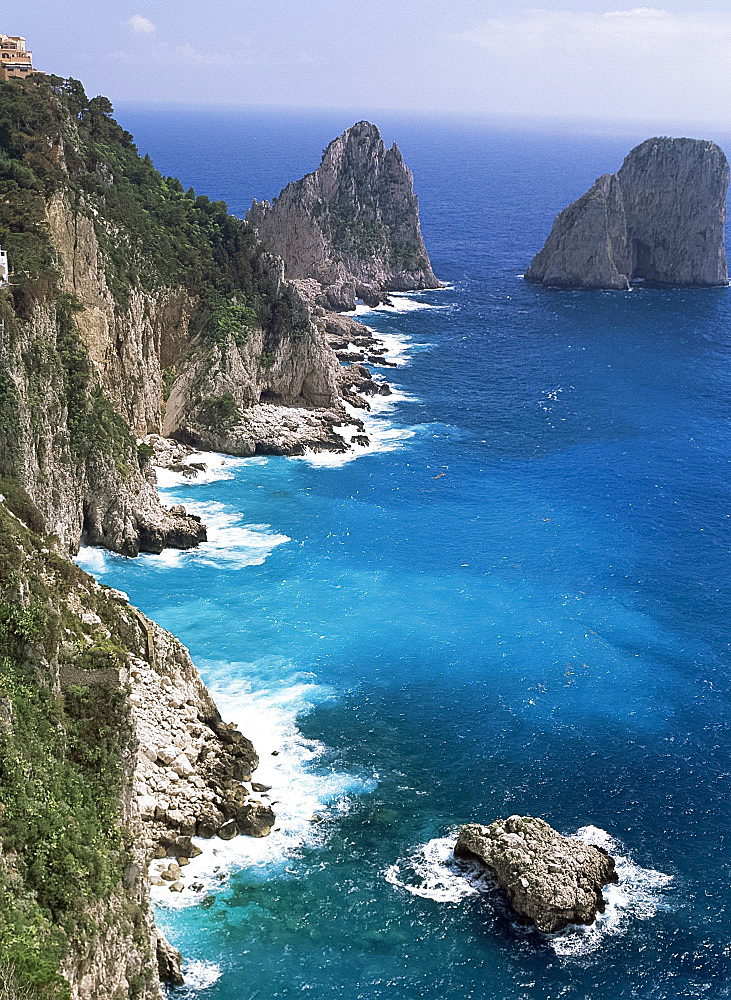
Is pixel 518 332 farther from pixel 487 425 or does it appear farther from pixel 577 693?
pixel 577 693

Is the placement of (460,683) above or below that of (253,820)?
above

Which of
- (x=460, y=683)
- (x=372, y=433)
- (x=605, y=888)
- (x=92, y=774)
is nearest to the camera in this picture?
(x=92, y=774)

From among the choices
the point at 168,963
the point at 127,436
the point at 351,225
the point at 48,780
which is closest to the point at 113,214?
the point at 127,436

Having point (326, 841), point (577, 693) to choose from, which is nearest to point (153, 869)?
point (326, 841)

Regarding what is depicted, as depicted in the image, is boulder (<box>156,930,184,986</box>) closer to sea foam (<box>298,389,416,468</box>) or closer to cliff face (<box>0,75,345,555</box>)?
cliff face (<box>0,75,345,555</box>)

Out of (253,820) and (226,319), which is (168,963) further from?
(226,319)

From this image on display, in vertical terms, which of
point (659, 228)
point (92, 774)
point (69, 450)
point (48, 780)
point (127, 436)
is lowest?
point (92, 774)
